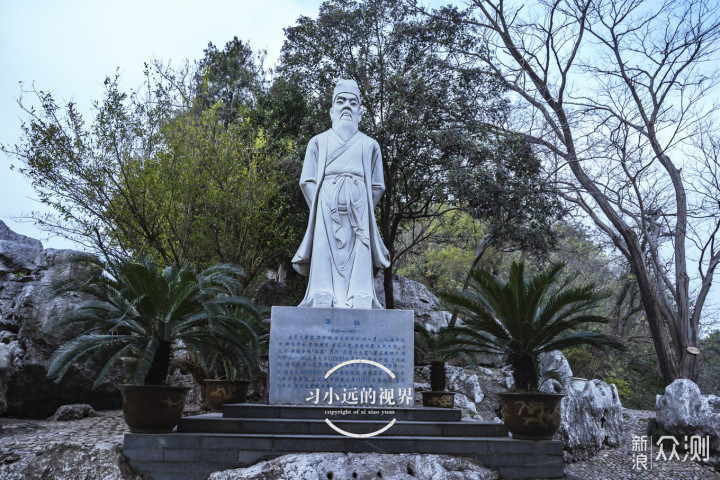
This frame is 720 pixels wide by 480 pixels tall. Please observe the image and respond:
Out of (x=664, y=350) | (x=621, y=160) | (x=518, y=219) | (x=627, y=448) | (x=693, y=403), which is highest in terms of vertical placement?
(x=621, y=160)

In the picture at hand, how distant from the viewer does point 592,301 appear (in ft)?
22.2

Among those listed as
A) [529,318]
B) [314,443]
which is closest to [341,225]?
[529,318]

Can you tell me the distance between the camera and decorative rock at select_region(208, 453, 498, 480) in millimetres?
5332

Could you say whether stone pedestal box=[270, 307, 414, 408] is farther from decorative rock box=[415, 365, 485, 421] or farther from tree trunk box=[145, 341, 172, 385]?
decorative rock box=[415, 365, 485, 421]

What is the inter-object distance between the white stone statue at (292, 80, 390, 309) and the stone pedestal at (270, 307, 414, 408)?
1.62 feet

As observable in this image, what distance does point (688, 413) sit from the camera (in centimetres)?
1130

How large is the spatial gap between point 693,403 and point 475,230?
833 centimetres

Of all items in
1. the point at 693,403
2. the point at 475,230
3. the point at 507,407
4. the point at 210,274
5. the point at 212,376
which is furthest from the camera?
the point at 475,230

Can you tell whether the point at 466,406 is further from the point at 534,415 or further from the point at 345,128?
the point at 345,128

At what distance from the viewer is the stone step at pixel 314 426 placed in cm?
602

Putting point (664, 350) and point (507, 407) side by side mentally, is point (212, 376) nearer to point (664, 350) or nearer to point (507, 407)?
point (507, 407)

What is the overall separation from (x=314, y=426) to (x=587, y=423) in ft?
23.6

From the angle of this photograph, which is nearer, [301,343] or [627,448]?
[301,343]

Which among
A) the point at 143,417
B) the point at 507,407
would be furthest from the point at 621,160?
the point at 143,417
